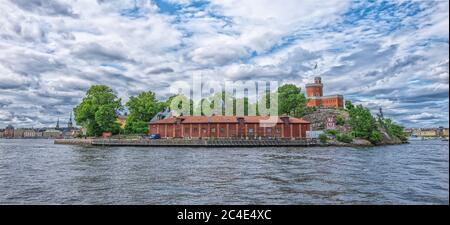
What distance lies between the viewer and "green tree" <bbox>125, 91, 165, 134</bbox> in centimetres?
7481

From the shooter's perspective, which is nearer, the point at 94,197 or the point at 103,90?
the point at 94,197

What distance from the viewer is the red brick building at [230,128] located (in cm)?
6256

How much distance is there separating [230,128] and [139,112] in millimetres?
25841

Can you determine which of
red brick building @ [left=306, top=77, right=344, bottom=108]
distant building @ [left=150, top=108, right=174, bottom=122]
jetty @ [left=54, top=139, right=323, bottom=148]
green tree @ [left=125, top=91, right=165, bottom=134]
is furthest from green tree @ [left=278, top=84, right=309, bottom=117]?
green tree @ [left=125, top=91, right=165, bottom=134]

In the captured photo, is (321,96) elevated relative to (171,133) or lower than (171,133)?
elevated

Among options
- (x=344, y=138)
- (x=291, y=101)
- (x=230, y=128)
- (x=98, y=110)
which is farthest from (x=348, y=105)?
(x=98, y=110)

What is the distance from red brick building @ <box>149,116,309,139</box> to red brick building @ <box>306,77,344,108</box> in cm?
4717

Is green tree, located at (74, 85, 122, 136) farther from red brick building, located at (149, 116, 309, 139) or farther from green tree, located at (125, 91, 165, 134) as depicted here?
red brick building, located at (149, 116, 309, 139)
